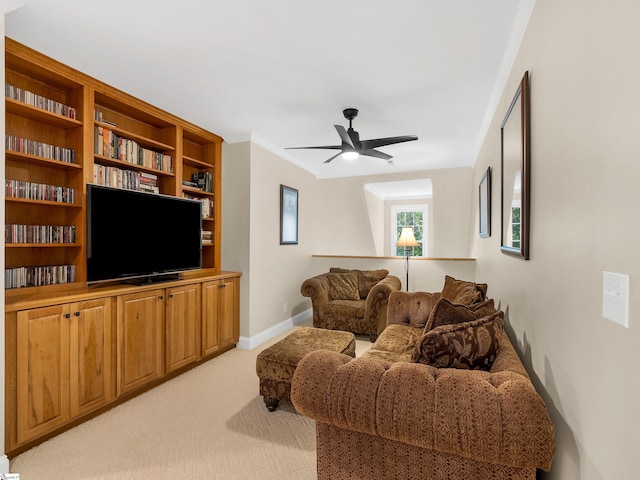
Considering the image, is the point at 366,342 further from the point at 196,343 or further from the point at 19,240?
the point at 19,240

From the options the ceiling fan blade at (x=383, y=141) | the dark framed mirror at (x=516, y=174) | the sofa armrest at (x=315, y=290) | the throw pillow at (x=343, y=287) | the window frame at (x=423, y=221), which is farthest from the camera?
the window frame at (x=423, y=221)

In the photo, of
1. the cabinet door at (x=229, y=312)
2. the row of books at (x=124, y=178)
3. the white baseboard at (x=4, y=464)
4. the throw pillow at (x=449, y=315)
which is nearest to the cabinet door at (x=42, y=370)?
the white baseboard at (x=4, y=464)

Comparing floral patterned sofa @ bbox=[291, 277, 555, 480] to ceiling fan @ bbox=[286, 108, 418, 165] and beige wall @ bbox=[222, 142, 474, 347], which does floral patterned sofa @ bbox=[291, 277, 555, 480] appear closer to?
ceiling fan @ bbox=[286, 108, 418, 165]

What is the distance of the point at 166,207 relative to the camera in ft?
9.73

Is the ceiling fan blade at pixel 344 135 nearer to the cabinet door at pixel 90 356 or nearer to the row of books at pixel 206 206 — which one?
the row of books at pixel 206 206

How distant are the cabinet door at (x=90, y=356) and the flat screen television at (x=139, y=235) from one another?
236mm

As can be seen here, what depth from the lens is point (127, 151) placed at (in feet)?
9.43

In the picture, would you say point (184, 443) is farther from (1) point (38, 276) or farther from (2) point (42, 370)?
(1) point (38, 276)

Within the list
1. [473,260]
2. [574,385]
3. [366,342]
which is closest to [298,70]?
[574,385]

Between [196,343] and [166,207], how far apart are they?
1332 mm

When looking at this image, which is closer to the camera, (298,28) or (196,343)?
(298,28)

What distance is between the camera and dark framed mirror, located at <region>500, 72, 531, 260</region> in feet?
5.24

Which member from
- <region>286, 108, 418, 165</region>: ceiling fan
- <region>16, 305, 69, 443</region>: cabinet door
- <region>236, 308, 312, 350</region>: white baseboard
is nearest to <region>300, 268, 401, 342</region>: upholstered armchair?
<region>236, 308, 312, 350</region>: white baseboard

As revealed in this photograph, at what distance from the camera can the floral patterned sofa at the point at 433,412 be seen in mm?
1020
